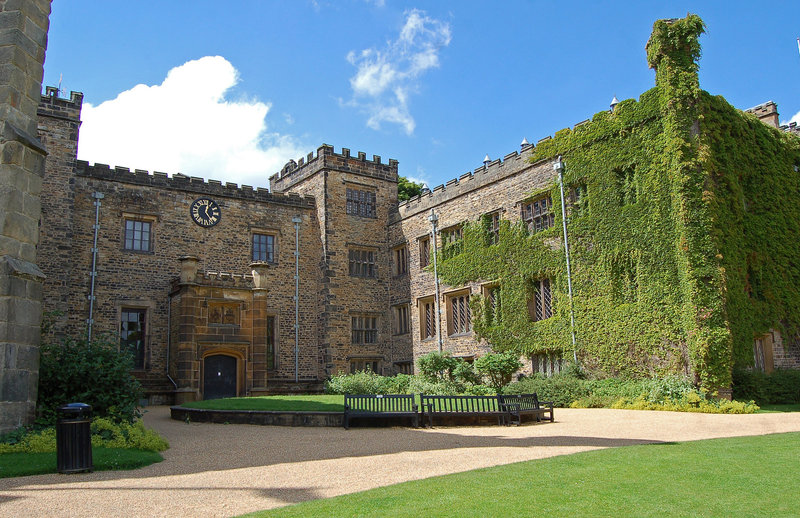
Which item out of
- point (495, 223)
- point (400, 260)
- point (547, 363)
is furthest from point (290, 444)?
point (400, 260)

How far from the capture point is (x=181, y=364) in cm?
2108

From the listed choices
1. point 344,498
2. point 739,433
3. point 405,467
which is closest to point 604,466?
point 405,467

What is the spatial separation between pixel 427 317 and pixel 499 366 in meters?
7.52

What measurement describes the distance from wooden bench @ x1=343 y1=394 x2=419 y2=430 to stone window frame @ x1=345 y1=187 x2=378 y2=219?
49.8ft

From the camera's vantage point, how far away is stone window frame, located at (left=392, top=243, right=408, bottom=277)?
28.1 metres

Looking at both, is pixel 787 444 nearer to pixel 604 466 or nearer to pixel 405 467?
pixel 604 466

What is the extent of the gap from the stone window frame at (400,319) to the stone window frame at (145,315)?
10.1m

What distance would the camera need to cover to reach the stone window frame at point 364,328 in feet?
89.1

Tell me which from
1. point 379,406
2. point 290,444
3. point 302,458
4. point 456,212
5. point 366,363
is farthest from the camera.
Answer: point 366,363

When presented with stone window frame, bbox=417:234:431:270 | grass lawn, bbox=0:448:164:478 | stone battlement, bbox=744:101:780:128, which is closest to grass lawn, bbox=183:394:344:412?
grass lawn, bbox=0:448:164:478

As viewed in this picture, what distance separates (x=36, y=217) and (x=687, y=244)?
50.9 feet

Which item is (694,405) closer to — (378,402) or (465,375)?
(465,375)

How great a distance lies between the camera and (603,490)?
6074mm

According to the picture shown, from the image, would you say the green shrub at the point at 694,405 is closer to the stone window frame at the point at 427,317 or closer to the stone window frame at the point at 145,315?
the stone window frame at the point at 427,317
